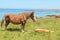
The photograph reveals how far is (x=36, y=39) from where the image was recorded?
38.7ft

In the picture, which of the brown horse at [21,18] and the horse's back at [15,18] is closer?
the brown horse at [21,18]

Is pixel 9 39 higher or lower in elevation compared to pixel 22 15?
lower

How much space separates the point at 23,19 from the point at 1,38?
3.04 m

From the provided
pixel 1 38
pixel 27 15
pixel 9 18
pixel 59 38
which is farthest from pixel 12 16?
pixel 59 38

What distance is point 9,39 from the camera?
38.4 feet

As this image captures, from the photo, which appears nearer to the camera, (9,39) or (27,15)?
(9,39)

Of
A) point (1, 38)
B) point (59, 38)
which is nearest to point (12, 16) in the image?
point (1, 38)

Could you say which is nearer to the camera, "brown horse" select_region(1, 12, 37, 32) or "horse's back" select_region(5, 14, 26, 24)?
"brown horse" select_region(1, 12, 37, 32)

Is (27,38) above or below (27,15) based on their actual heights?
below

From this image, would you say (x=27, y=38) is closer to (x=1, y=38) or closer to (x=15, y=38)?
(x=15, y=38)

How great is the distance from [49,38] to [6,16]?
443cm

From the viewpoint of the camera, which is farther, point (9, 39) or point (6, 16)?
point (6, 16)

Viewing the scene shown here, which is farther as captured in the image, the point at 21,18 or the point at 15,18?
the point at 15,18

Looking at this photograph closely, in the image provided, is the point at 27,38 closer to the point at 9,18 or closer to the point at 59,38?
the point at 59,38
